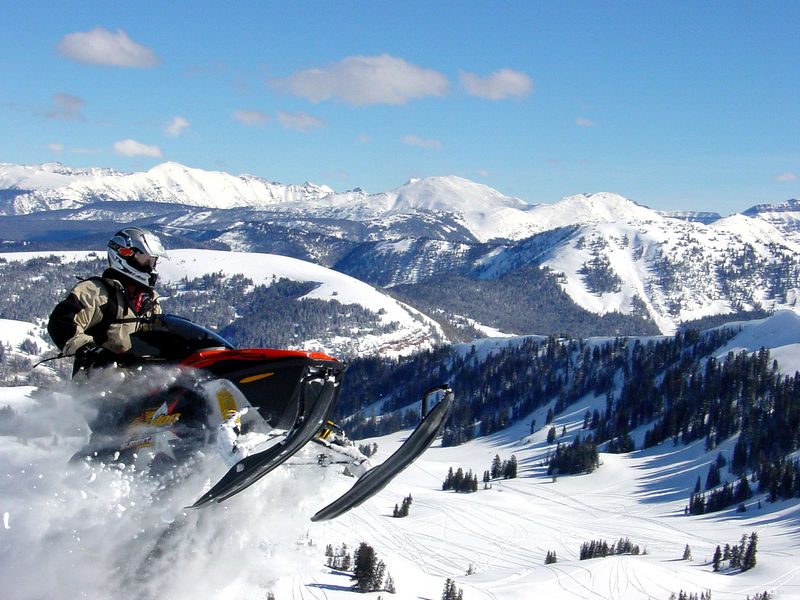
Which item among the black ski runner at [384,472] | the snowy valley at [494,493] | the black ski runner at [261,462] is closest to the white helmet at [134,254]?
the snowy valley at [494,493]

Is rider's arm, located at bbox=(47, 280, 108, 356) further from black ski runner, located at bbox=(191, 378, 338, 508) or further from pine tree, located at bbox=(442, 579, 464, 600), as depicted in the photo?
pine tree, located at bbox=(442, 579, 464, 600)

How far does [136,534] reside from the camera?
375 inches

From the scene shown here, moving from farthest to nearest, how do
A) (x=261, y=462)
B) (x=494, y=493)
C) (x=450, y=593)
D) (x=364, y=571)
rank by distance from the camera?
1. (x=494, y=493)
2. (x=450, y=593)
3. (x=364, y=571)
4. (x=261, y=462)

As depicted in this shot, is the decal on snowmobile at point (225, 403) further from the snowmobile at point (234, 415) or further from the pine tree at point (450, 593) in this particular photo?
the pine tree at point (450, 593)

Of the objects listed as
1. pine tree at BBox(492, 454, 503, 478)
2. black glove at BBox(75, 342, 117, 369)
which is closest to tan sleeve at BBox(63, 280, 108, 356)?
black glove at BBox(75, 342, 117, 369)

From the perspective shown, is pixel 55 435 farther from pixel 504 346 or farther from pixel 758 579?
pixel 504 346

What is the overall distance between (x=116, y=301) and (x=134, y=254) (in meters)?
0.67

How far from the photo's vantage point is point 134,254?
9.67 metres

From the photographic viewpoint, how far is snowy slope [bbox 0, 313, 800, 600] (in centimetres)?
955

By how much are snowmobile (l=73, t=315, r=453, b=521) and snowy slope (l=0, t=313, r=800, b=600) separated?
41 centimetres

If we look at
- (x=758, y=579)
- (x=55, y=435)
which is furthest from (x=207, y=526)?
(x=758, y=579)

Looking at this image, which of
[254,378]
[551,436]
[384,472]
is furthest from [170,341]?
[551,436]

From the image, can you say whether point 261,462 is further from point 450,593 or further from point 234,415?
point 450,593

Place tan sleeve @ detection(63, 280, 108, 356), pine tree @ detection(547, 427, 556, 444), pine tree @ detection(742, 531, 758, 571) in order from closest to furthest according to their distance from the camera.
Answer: tan sleeve @ detection(63, 280, 108, 356)
pine tree @ detection(742, 531, 758, 571)
pine tree @ detection(547, 427, 556, 444)
